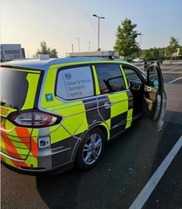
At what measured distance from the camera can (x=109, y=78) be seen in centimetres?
329

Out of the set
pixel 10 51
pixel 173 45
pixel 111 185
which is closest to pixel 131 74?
pixel 111 185

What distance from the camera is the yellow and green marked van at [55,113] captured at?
2209 mm

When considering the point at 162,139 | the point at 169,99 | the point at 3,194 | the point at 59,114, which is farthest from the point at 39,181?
the point at 169,99

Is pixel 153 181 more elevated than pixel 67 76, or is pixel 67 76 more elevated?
pixel 67 76

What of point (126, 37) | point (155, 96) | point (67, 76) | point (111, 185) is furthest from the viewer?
point (126, 37)

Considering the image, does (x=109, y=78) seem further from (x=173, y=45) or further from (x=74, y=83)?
(x=173, y=45)

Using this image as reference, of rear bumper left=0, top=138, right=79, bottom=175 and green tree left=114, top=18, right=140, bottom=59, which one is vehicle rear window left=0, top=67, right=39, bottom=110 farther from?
green tree left=114, top=18, right=140, bottom=59

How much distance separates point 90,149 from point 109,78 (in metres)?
1.19

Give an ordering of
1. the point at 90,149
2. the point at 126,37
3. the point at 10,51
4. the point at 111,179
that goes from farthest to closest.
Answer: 1. the point at 126,37
2. the point at 10,51
3. the point at 90,149
4. the point at 111,179

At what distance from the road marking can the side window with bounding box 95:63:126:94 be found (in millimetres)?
1406

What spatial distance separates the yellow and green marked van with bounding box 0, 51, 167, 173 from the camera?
2209 mm


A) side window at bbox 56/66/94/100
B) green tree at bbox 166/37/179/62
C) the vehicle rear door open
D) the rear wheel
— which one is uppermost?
green tree at bbox 166/37/179/62

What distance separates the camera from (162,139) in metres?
3.96

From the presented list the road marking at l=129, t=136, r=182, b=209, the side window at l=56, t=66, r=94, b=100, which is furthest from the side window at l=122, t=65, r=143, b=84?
the road marking at l=129, t=136, r=182, b=209
